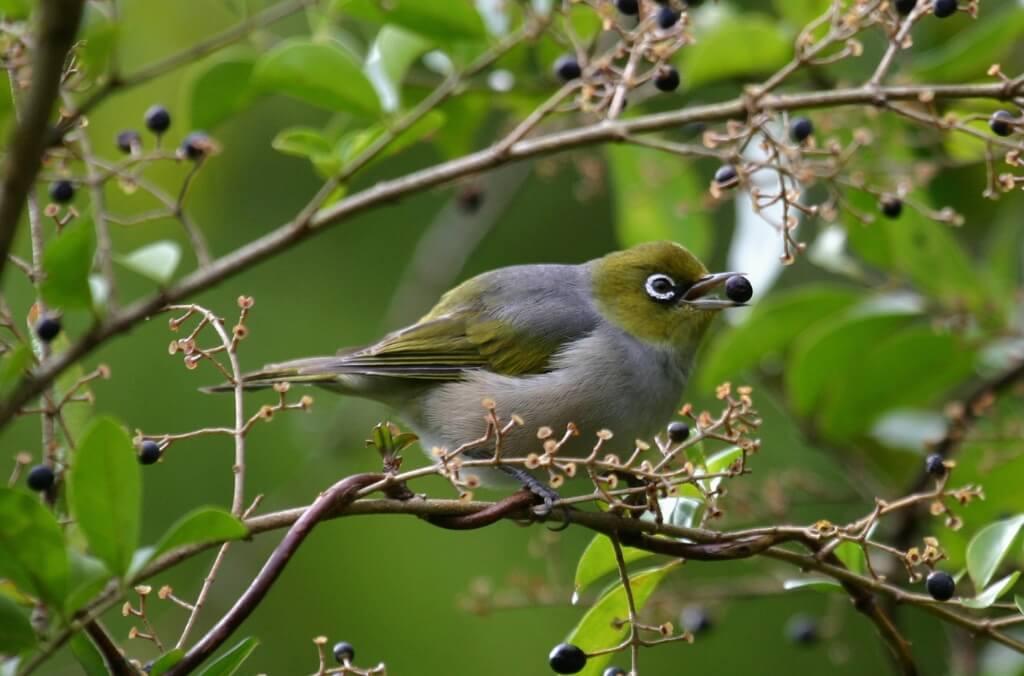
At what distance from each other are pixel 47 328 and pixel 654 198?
2.64 meters

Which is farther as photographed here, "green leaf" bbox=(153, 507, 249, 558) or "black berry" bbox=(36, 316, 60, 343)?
"black berry" bbox=(36, 316, 60, 343)

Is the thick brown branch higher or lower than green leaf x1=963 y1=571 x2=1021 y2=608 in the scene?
higher

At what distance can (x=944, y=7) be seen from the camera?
9.17 ft

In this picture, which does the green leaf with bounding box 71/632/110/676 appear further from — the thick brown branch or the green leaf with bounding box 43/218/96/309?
the thick brown branch

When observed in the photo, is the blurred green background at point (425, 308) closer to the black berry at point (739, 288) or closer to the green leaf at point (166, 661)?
the black berry at point (739, 288)

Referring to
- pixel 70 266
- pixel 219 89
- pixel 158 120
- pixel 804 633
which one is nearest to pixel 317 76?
pixel 219 89

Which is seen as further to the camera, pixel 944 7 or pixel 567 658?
pixel 944 7

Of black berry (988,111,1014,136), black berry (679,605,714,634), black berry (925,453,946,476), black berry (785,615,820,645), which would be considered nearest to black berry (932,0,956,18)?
black berry (988,111,1014,136)

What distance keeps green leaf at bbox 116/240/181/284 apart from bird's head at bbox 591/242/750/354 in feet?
5.86

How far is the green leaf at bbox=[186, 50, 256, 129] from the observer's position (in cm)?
332

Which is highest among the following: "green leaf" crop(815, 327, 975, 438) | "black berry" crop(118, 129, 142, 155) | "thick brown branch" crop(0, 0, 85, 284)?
"thick brown branch" crop(0, 0, 85, 284)

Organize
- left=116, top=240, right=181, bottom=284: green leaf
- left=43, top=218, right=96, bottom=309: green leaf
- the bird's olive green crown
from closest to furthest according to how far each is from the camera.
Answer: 1. left=43, top=218, right=96, bottom=309: green leaf
2. left=116, top=240, right=181, bottom=284: green leaf
3. the bird's olive green crown

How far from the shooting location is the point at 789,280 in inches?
263

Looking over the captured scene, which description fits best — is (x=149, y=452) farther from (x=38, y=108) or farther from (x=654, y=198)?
(x=654, y=198)
